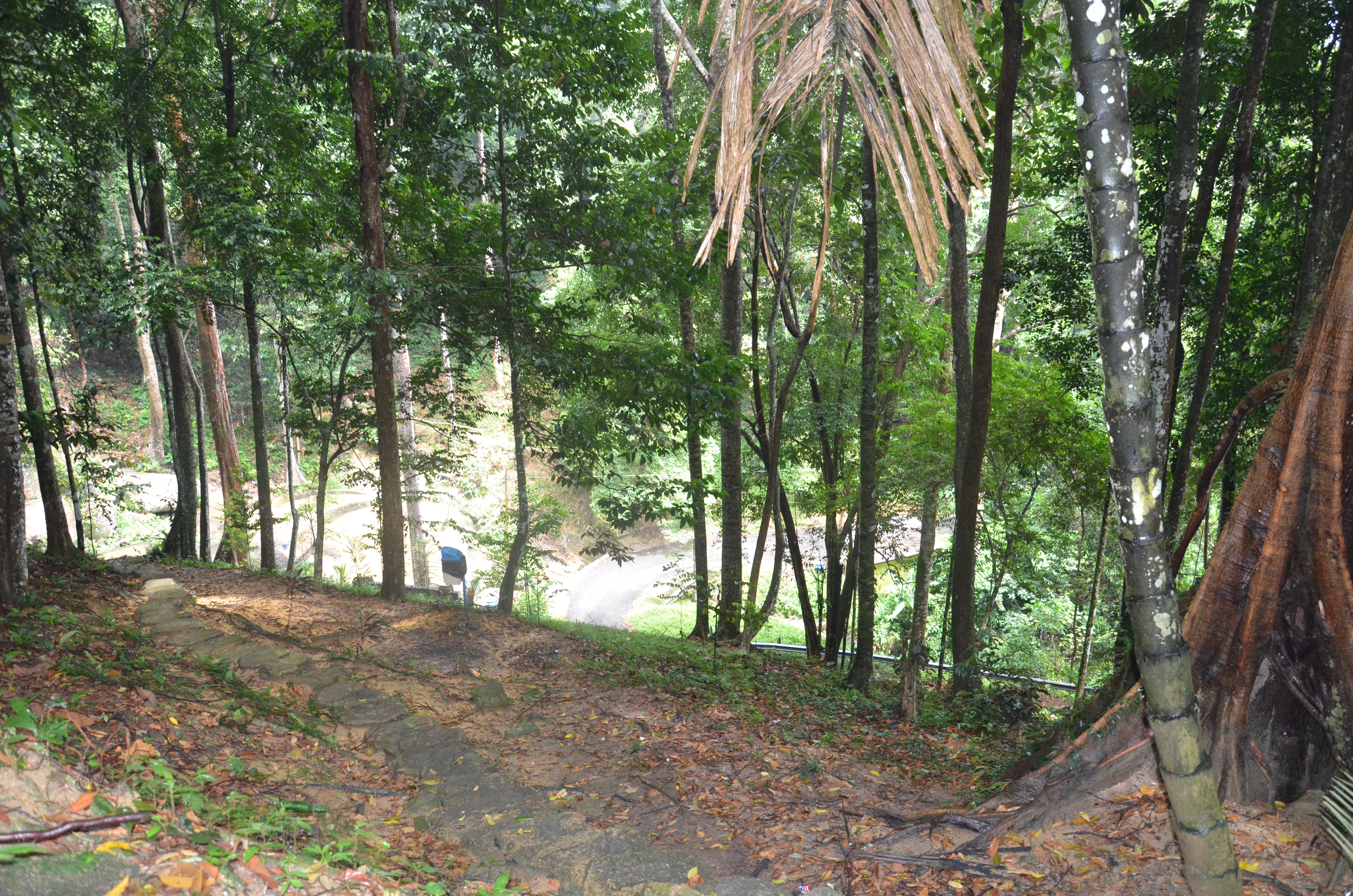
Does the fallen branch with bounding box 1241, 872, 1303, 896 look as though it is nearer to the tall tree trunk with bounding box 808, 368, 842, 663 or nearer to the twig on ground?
the twig on ground

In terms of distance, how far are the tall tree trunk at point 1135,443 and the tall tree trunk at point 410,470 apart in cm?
827

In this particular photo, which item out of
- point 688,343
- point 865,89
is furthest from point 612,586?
point 865,89

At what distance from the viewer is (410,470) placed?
11.8 metres

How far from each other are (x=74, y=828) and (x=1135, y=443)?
3159 mm

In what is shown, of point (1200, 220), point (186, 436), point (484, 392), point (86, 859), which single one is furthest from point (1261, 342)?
point (484, 392)

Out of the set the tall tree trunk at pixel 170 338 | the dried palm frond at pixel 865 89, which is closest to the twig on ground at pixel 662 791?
→ the dried palm frond at pixel 865 89

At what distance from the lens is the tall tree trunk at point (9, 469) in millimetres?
5227

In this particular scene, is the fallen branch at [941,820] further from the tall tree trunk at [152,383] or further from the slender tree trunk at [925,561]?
the tall tree trunk at [152,383]

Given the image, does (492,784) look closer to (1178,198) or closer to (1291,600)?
(1291,600)

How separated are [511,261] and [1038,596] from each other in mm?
12141

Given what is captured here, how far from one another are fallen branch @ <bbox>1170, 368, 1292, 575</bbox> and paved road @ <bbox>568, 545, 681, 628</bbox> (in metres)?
16.0

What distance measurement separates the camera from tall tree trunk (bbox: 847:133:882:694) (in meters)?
6.36

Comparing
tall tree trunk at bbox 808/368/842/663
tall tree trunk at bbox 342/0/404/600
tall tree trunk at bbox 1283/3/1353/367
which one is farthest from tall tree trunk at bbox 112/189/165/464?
tall tree trunk at bbox 1283/3/1353/367

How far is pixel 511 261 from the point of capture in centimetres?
885
